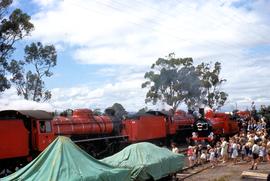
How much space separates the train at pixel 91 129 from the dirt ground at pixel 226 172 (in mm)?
7459

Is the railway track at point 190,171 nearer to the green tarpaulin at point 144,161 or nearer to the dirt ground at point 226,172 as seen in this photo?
the dirt ground at point 226,172

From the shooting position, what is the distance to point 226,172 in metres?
24.6

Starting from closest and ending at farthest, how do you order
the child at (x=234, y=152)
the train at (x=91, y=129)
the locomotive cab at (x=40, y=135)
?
the train at (x=91, y=129) → the locomotive cab at (x=40, y=135) → the child at (x=234, y=152)

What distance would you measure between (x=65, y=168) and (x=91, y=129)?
16701mm

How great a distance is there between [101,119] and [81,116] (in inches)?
90.7

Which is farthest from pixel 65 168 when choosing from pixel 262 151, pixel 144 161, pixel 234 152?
pixel 234 152

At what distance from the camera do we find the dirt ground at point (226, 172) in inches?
873

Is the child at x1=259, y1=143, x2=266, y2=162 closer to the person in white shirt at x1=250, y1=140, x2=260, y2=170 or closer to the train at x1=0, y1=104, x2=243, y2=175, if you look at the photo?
the person in white shirt at x1=250, y1=140, x2=260, y2=170

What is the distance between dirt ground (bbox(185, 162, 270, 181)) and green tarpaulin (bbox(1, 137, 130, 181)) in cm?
956

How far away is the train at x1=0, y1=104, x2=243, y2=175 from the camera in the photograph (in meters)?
21.8

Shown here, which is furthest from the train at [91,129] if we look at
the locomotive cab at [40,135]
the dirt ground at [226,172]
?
the dirt ground at [226,172]

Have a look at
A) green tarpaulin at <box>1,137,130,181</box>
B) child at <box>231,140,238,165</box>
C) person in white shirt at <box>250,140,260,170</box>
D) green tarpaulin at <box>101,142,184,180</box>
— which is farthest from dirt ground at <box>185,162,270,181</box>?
green tarpaulin at <box>1,137,130,181</box>

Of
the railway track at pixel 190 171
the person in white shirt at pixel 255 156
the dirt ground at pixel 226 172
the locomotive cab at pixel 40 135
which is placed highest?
the locomotive cab at pixel 40 135

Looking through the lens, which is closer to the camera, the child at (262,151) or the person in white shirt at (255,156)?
the person in white shirt at (255,156)
